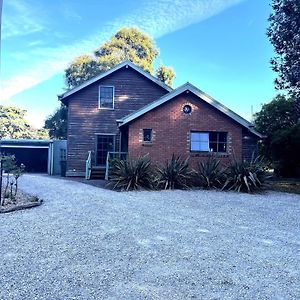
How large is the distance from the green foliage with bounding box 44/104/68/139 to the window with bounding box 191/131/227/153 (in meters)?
17.0

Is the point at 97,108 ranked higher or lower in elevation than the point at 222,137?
higher

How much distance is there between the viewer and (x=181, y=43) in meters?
24.4

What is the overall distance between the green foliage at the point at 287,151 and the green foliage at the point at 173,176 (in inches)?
379

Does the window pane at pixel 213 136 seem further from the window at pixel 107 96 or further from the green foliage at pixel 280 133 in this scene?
the window at pixel 107 96

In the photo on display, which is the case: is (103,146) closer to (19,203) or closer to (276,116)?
(19,203)

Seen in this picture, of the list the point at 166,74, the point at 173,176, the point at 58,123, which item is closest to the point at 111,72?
the point at 173,176

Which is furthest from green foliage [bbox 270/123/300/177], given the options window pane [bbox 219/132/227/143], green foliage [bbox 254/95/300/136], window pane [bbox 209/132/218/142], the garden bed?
the garden bed

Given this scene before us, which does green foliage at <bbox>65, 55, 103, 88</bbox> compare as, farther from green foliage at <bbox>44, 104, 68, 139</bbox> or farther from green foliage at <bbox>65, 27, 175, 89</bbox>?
green foliage at <bbox>44, 104, 68, 139</bbox>

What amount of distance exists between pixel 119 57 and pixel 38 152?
12576mm

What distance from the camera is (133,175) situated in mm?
13148

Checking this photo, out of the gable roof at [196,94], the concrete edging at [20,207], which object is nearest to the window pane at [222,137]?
the gable roof at [196,94]

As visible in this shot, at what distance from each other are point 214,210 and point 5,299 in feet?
21.2

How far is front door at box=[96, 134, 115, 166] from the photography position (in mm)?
19078

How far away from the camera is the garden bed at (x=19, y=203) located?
837cm
